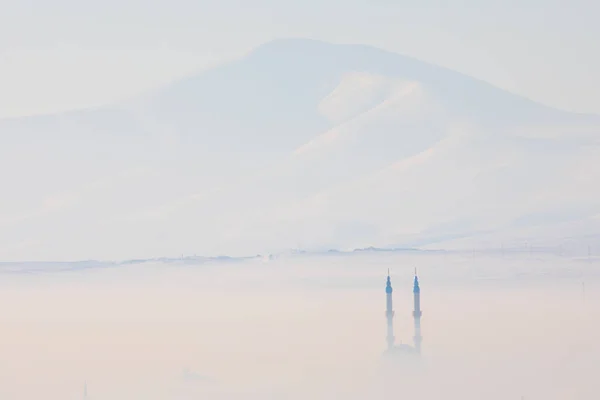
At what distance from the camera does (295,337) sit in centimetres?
2038

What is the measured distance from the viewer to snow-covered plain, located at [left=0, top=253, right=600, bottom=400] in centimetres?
1580

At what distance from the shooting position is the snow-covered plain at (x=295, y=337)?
15.8m

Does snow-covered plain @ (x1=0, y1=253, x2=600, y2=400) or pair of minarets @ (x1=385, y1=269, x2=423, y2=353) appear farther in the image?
pair of minarets @ (x1=385, y1=269, x2=423, y2=353)

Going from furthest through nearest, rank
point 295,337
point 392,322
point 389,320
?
point 389,320 < point 392,322 < point 295,337

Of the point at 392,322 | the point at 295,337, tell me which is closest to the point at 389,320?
the point at 392,322

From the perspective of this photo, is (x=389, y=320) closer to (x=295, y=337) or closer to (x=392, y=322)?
(x=392, y=322)

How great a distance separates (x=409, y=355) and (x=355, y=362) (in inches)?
31.0

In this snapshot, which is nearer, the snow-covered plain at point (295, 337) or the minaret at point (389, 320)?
the snow-covered plain at point (295, 337)

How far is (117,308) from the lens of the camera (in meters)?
25.6

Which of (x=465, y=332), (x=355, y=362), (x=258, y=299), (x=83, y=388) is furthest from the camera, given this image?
(x=258, y=299)

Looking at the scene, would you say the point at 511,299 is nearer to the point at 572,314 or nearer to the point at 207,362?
the point at 572,314

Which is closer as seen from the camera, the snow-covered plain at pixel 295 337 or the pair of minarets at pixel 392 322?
the snow-covered plain at pixel 295 337

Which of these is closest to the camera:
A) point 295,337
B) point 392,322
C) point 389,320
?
point 295,337

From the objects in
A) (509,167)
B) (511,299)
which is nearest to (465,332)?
(511,299)
